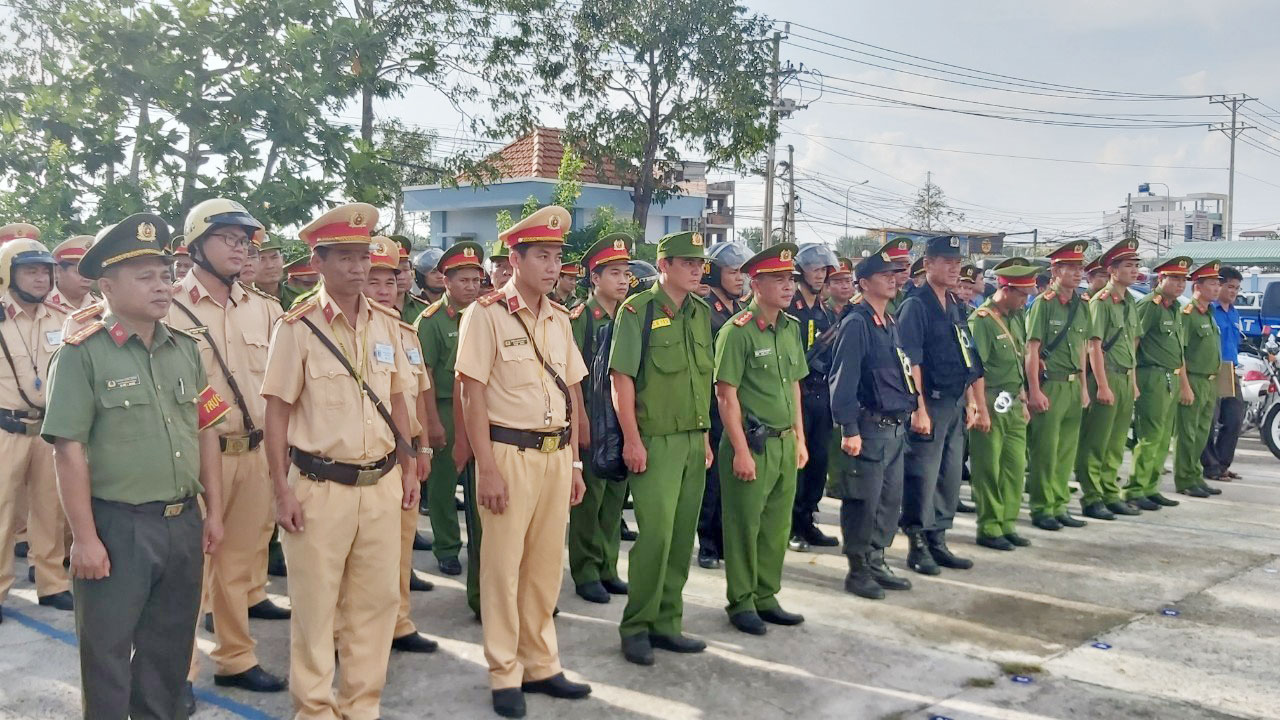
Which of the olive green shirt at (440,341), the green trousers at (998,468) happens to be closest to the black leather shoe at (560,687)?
Result: the olive green shirt at (440,341)

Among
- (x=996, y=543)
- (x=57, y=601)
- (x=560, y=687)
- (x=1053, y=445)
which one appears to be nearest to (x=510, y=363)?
(x=560, y=687)

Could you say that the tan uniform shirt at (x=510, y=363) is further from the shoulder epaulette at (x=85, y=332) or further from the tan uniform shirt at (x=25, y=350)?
the tan uniform shirt at (x=25, y=350)

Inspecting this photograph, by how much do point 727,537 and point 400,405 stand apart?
80.2 inches

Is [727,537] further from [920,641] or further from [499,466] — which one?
[499,466]

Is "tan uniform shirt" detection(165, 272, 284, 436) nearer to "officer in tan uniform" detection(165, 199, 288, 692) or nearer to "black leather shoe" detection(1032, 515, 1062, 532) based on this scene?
"officer in tan uniform" detection(165, 199, 288, 692)

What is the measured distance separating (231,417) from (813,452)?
14.2 feet

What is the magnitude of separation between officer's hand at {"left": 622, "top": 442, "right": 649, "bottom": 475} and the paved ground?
37.2 inches

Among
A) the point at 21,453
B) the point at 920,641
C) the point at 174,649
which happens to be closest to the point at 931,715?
the point at 920,641

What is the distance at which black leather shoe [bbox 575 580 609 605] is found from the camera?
5.83 meters

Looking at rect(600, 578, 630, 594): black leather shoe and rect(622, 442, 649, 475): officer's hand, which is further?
rect(600, 578, 630, 594): black leather shoe

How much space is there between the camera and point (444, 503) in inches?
256

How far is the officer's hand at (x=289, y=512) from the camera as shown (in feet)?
12.0

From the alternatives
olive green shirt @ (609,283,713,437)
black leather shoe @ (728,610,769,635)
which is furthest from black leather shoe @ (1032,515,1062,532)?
olive green shirt @ (609,283,713,437)

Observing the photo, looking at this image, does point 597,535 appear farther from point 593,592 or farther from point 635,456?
point 635,456
